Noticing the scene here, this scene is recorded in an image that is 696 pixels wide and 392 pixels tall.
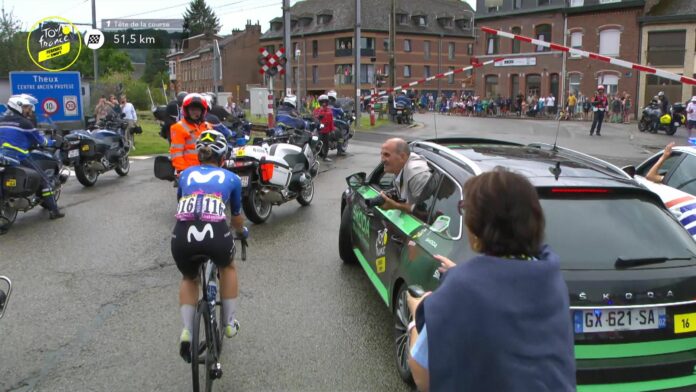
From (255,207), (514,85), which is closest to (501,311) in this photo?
(255,207)

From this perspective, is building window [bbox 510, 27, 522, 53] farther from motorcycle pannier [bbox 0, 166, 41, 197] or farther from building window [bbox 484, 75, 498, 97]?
motorcycle pannier [bbox 0, 166, 41, 197]

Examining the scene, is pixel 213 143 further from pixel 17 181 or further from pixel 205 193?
pixel 17 181

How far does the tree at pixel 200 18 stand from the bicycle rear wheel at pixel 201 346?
353 feet

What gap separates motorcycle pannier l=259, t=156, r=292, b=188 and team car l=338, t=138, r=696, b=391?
4.61 meters

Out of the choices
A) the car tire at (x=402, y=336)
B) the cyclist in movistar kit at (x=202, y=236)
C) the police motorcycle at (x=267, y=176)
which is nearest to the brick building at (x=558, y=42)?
the police motorcycle at (x=267, y=176)

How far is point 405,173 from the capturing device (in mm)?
5164

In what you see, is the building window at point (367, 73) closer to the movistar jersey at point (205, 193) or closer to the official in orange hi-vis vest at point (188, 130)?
the official in orange hi-vis vest at point (188, 130)

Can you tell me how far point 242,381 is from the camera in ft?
14.0

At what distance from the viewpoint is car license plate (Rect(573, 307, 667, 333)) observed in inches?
127

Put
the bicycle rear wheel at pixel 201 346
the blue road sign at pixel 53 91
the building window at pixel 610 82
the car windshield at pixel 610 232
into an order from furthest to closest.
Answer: the building window at pixel 610 82, the blue road sign at pixel 53 91, the bicycle rear wheel at pixel 201 346, the car windshield at pixel 610 232

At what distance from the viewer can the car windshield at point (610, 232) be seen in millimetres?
3443

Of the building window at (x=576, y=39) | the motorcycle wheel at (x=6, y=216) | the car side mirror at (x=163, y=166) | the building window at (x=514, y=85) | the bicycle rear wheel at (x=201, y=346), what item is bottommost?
the motorcycle wheel at (x=6, y=216)

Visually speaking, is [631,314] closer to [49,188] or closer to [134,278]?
[134,278]

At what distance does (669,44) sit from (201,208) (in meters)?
44.1
